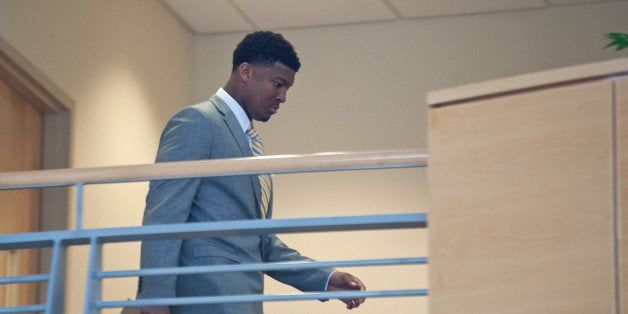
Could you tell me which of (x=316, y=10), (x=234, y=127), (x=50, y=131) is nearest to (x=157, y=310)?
(x=234, y=127)

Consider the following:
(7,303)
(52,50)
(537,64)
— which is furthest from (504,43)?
(7,303)

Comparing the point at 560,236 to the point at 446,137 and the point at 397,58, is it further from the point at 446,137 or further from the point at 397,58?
the point at 397,58

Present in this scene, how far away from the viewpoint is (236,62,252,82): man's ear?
3.70 metres

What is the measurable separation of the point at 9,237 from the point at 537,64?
4.10m

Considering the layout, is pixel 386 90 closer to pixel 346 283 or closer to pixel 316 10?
pixel 316 10

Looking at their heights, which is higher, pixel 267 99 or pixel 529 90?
pixel 267 99

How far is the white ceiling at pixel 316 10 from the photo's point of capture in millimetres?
6523

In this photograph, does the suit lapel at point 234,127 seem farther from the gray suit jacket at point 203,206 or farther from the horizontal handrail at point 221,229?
the horizontal handrail at point 221,229

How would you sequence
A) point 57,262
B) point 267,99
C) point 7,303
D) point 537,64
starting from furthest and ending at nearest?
1. point 537,64
2. point 7,303
3. point 267,99
4. point 57,262

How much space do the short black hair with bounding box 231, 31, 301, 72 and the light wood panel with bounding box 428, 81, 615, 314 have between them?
1366 mm

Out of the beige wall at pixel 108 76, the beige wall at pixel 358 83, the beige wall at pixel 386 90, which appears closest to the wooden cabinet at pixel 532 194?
the beige wall at pixel 108 76

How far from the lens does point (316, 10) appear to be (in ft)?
21.8

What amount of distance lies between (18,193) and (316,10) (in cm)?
222

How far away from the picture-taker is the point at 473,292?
2402 mm
